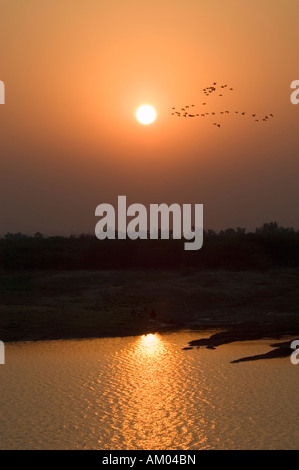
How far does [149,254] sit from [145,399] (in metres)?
47.7

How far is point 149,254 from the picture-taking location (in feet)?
223

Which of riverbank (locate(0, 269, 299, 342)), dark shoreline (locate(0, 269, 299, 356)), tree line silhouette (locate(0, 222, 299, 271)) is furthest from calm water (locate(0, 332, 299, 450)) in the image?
tree line silhouette (locate(0, 222, 299, 271))

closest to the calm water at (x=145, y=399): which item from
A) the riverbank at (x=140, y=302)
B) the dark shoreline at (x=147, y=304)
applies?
the dark shoreline at (x=147, y=304)

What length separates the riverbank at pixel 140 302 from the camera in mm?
34812

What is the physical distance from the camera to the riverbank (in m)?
34.8

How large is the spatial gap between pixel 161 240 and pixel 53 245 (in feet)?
37.4

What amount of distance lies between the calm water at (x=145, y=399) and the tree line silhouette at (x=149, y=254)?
116 ft

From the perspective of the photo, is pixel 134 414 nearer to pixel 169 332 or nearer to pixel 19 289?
pixel 169 332

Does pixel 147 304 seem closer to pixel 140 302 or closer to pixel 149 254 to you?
pixel 140 302

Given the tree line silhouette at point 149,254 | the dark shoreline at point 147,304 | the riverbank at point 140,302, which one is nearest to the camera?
the dark shoreline at point 147,304

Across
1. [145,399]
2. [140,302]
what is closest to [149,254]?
[140,302]

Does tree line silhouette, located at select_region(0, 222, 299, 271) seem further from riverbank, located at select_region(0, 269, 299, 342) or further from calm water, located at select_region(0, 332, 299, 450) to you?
calm water, located at select_region(0, 332, 299, 450)

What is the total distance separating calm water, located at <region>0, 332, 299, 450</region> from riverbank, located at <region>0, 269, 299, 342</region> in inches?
200

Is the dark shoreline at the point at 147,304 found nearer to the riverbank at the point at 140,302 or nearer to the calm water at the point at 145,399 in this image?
the riverbank at the point at 140,302
